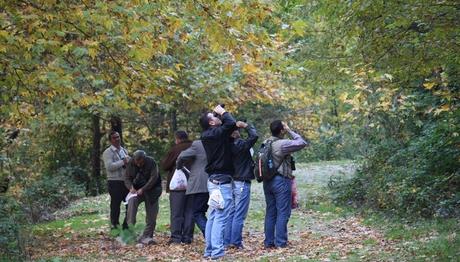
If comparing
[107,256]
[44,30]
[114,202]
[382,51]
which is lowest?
[107,256]

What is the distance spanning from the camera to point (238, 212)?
1059 cm

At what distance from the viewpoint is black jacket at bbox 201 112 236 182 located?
9.70 meters

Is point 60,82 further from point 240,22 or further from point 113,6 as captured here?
point 240,22

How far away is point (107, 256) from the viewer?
419 inches

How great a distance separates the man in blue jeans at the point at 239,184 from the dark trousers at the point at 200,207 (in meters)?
0.58

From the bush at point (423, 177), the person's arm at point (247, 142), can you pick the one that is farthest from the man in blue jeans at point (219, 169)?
the bush at point (423, 177)

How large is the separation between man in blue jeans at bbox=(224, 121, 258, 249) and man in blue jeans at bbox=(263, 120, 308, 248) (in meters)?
0.36

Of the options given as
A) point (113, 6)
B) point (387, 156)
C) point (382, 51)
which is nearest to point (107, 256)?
point (113, 6)

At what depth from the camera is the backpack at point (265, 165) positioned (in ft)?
33.2

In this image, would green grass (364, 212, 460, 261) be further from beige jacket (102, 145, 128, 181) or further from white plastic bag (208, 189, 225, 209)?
beige jacket (102, 145, 128, 181)

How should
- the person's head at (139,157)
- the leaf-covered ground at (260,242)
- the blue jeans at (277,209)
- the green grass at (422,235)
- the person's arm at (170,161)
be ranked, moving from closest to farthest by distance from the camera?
1. the green grass at (422,235)
2. the leaf-covered ground at (260,242)
3. the blue jeans at (277,209)
4. the person's arm at (170,161)
5. the person's head at (139,157)

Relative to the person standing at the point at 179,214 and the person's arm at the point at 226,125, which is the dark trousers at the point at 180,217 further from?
the person's arm at the point at 226,125

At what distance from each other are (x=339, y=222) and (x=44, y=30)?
720 cm

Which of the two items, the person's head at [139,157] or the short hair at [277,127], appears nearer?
the short hair at [277,127]
